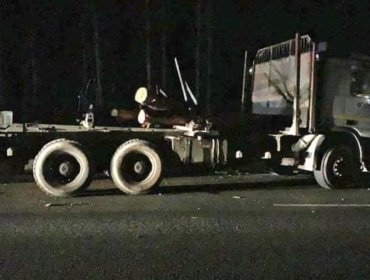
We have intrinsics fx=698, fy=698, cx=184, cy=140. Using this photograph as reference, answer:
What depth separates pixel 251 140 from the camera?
13211mm

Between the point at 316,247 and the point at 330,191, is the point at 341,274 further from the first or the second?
the point at 330,191

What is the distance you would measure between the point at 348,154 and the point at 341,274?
675cm

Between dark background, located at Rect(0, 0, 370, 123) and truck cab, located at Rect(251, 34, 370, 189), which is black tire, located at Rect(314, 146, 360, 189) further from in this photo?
dark background, located at Rect(0, 0, 370, 123)

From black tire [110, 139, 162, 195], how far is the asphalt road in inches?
10.4

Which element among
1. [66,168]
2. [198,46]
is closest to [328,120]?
[66,168]

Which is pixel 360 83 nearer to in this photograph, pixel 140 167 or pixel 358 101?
pixel 358 101

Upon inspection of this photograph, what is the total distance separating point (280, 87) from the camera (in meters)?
14.3

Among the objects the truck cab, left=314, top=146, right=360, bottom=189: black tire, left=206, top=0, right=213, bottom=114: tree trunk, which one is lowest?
left=314, top=146, right=360, bottom=189: black tire

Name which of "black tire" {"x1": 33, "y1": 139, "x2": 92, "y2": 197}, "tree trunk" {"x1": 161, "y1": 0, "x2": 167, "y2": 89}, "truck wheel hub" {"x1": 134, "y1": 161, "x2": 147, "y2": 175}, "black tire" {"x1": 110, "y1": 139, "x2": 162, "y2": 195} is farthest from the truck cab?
"tree trunk" {"x1": 161, "y1": 0, "x2": 167, "y2": 89}

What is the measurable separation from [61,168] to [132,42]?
2032cm

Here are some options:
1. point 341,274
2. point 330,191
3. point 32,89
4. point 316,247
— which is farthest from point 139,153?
point 32,89

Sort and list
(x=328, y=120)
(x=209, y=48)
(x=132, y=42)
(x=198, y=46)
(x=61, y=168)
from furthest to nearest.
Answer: (x=132, y=42) < (x=198, y=46) < (x=209, y=48) < (x=328, y=120) < (x=61, y=168)

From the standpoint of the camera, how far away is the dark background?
2964 cm

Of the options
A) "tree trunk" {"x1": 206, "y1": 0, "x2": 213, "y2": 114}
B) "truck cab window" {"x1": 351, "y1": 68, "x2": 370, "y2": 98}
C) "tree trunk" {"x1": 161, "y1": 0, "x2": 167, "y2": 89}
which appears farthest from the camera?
"tree trunk" {"x1": 161, "y1": 0, "x2": 167, "y2": 89}
